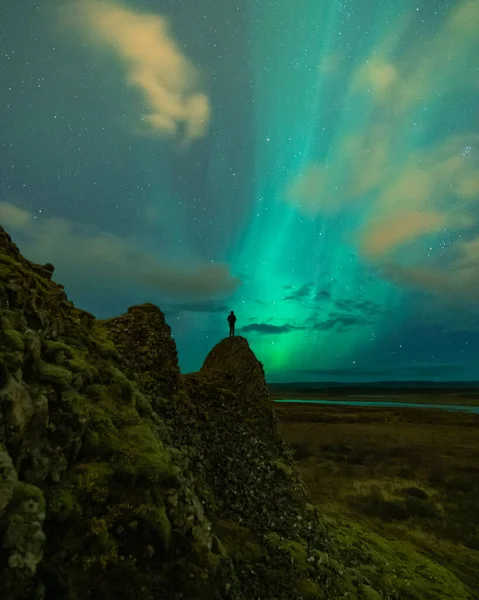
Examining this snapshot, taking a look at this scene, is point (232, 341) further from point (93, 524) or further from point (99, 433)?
point (93, 524)

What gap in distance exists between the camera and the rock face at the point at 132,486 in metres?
6.13

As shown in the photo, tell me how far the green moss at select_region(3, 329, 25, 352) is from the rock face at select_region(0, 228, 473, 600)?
2cm

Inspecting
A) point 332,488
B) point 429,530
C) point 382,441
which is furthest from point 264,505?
point 382,441

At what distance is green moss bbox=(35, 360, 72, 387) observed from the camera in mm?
7805

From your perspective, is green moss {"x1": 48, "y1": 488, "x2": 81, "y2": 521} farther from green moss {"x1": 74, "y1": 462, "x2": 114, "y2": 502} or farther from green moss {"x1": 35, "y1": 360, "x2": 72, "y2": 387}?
green moss {"x1": 35, "y1": 360, "x2": 72, "y2": 387}

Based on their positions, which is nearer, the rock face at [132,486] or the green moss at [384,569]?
the rock face at [132,486]

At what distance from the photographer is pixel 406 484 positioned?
37.6 meters

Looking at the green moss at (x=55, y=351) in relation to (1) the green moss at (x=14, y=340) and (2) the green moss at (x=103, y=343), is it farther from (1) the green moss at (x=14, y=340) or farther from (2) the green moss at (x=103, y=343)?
(2) the green moss at (x=103, y=343)

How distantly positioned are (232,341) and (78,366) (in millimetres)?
13353

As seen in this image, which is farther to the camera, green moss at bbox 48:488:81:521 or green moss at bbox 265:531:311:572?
green moss at bbox 265:531:311:572

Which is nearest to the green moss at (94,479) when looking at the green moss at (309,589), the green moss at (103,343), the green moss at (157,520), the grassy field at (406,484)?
the green moss at (157,520)

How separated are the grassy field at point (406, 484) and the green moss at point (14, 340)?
22.3 m

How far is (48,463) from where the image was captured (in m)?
6.73

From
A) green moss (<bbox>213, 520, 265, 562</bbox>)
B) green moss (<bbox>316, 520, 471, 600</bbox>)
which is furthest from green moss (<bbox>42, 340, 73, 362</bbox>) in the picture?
green moss (<bbox>316, 520, 471, 600</bbox>)
